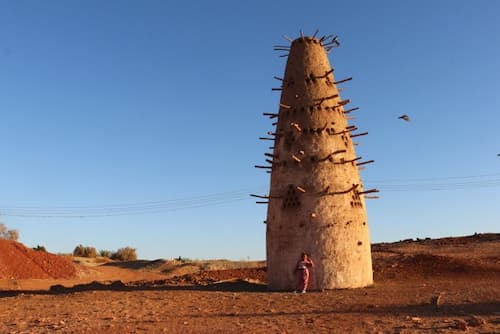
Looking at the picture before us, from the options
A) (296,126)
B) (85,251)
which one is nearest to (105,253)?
(85,251)

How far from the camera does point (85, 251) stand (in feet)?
156

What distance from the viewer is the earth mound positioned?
2454 centimetres

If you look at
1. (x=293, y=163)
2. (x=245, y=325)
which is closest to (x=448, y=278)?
(x=293, y=163)

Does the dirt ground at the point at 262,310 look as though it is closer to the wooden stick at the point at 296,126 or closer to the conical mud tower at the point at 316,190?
the conical mud tower at the point at 316,190

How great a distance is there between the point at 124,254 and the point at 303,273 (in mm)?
37446

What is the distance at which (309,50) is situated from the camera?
1563 cm

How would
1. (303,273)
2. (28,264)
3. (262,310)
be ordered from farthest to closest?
1. (28,264)
2. (303,273)
3. (262,310)

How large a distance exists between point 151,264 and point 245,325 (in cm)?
2665

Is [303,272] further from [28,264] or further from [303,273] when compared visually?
[28,264]

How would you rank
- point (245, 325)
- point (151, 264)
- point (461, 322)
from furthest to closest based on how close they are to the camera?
point (151, 264)
point (245, 325)
point (461, 322)

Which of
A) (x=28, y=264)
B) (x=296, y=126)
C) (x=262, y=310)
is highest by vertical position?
(x=296, y=126)

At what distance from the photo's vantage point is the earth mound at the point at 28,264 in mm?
24538

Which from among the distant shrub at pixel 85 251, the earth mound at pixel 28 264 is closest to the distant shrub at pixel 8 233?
the distant shrub at pixel 85 251

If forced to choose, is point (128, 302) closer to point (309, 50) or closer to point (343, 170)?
point (343, 170)
